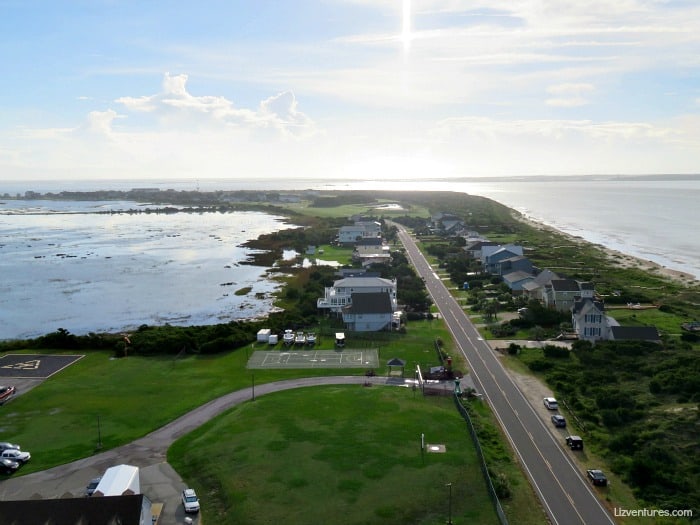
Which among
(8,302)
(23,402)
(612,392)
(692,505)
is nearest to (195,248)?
(8,302)

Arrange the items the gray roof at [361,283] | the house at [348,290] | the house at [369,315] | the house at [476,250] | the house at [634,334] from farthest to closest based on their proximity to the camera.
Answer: the house at [476,250]
the gray roof at [361,283]
the house at [348,290]
the house at [369,315]
the house at [634,334]

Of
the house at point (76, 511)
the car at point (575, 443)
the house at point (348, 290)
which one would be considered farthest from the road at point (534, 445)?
the house at point (76, 511)

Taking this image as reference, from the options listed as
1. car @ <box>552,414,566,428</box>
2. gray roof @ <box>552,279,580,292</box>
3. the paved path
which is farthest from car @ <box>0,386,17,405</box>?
gray roof @ <box>552,279,580,292</box>

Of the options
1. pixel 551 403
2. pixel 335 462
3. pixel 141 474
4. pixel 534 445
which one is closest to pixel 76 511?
pixel 141 474

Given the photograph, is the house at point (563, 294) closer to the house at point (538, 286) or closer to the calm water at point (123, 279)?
the house at point (538, 286)

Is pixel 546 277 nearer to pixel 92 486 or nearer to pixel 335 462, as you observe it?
pixel 335 462

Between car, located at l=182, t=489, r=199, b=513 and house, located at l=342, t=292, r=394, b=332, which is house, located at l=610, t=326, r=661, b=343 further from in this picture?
car, located at l=182, t=489, r=199, b=513
